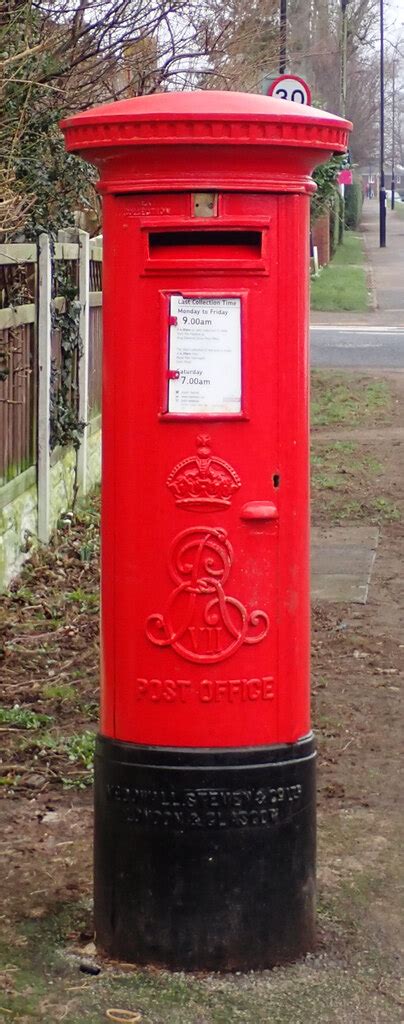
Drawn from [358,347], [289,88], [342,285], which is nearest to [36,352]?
[289,88]

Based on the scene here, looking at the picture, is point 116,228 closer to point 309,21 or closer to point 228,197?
point 228,197

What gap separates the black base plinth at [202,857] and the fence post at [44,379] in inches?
191

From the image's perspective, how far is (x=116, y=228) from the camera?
3.44 m

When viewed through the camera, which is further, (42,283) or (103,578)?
(42,283)

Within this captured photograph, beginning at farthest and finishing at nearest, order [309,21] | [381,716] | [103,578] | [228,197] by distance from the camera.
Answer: [309,21] < [381,716] < [103,578] < [228,197]

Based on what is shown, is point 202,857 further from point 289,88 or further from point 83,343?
point 289,88

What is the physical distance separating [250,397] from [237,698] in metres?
0.72

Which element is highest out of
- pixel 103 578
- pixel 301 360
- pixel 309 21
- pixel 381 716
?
pixel 309 21

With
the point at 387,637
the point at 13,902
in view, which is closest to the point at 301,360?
the point at 13,902

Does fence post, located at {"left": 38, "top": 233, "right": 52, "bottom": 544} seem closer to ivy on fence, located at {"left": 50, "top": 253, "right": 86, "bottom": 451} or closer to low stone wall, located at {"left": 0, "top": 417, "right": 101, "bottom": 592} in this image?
low stone wall, located at {"left": 0, "top": 417, "right": 101, "bottom": 592}

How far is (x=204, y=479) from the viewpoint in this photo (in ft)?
11.2

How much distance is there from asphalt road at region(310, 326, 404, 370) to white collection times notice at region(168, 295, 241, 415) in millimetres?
16408

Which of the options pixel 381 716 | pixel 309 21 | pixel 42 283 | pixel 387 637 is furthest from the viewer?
pixel 309 21

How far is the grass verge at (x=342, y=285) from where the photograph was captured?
30.6m
